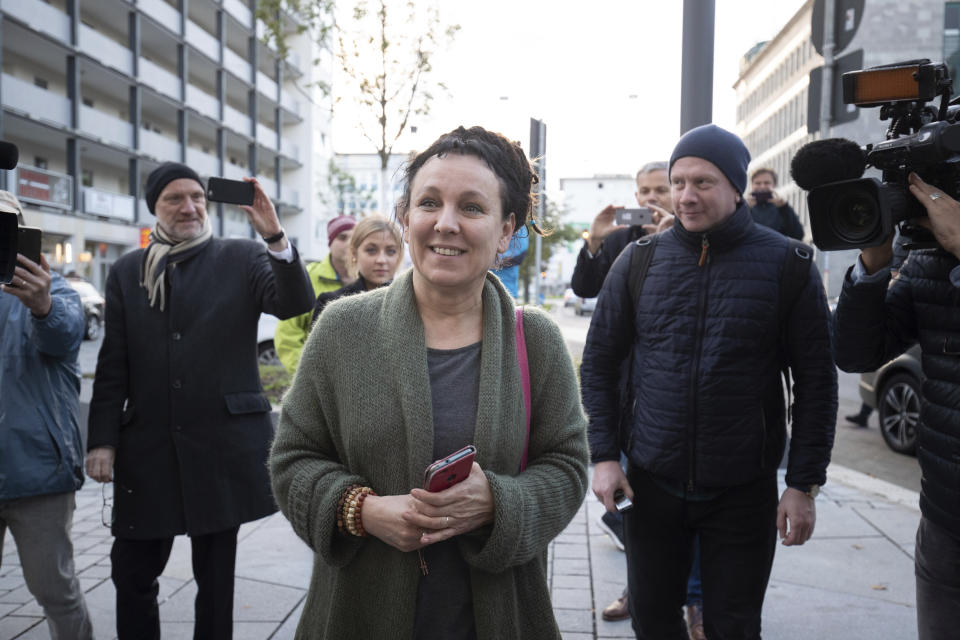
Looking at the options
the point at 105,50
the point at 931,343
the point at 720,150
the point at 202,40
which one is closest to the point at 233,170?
the point at 202,40

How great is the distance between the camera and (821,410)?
8.85ft

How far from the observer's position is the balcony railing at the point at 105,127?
99.8 feet

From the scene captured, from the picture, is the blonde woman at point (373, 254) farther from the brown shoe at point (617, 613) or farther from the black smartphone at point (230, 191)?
the brown shoe at point (617, 613)

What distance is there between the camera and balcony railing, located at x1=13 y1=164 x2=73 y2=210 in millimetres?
27016

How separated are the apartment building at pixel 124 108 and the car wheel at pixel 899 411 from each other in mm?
15146

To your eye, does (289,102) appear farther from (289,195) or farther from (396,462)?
(396,462)

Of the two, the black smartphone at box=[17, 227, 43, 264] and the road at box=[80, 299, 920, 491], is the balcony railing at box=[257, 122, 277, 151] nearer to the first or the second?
the road at box=[80, 299, 920, 491]

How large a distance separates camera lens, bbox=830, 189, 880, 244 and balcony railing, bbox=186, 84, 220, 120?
130 ft

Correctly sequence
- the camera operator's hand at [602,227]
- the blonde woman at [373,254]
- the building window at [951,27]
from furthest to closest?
the building window at [951,27] → the blonde woman at [373,254] → the camera operator's hand at [602,227]

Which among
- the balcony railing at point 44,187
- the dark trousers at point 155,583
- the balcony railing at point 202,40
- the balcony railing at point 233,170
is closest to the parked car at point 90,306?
the balcony railing at point 44,187

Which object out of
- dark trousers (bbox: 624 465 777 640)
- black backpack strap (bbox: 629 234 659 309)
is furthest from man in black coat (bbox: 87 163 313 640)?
dark trousers (bbox: 624 465 777 640)

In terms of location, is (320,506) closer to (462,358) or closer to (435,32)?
(462,358)

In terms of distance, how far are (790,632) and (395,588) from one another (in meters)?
2.70

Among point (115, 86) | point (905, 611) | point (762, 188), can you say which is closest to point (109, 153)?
point (115, 86)
